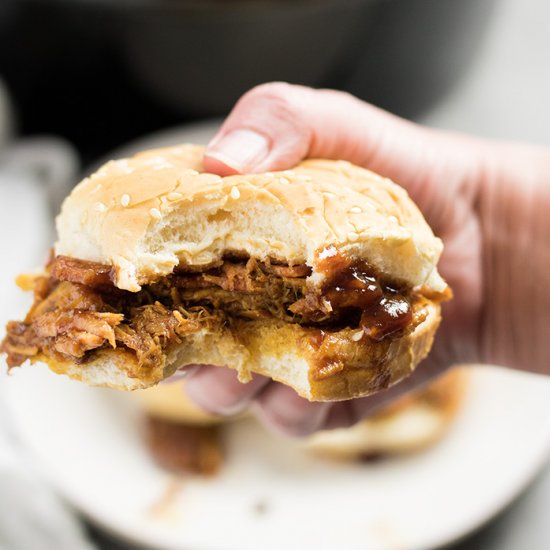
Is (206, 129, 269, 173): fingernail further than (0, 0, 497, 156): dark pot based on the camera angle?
No

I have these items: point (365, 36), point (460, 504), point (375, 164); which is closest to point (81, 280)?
point (375, 164)

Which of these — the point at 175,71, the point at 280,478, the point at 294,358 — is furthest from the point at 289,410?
the point at 175,71

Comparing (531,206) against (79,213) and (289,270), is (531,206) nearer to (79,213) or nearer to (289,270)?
(289,270)

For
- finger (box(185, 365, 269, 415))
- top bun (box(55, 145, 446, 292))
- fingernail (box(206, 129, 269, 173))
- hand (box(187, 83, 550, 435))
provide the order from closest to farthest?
top bun (box(55, 145, 446, 292)) → fingernail (box(206, 129, 269, 173)) → hand (box(187, 83, 550, 435)) → finger (box(185, 365, 269, 415))

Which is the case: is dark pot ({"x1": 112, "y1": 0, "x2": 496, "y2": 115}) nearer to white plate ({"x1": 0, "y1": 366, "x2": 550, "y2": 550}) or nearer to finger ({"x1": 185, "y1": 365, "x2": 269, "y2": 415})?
white plate ({"x1": 0, "y1": 366, "x2": 550, "y2": 550})

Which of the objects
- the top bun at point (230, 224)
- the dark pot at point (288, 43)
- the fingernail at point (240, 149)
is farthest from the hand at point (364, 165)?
the dark pot at point (288, 43)

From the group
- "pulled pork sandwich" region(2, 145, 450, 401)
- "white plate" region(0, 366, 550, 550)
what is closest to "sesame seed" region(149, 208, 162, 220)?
"pulled pork sandwich" region(2, 145, 450, 401)

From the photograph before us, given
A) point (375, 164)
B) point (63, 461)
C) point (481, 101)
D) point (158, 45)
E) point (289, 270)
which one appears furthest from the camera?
point (481, 101)

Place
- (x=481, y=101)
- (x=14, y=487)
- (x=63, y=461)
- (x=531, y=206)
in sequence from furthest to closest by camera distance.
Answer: (x=481, y=101) → (x=63, y=461) → (x=14, y=487) → (x=531, y=206)
